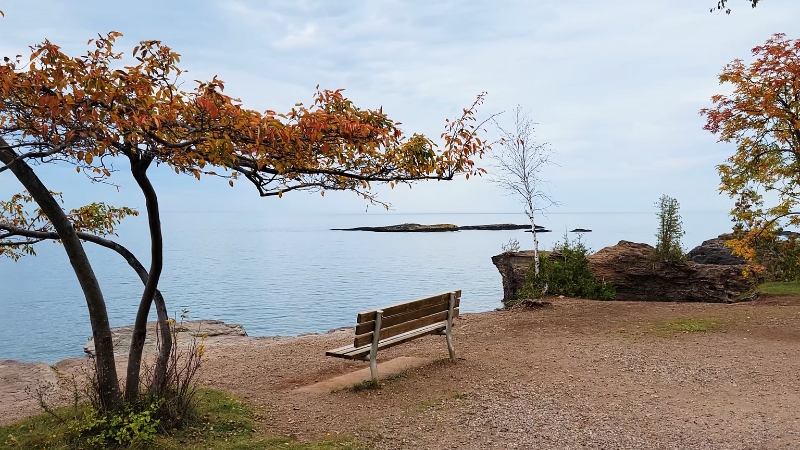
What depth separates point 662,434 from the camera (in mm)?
5445

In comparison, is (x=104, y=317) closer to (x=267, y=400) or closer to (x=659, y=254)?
(x=267, y=400)

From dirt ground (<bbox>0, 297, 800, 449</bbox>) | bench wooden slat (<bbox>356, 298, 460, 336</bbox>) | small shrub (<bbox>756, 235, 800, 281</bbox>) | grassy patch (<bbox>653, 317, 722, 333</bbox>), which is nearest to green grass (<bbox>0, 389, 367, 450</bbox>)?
dirt ground (<bbox>0, 297, 800, 449</bbox>)

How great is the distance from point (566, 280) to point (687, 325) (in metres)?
4.81

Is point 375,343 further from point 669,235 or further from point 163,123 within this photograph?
point 669,235

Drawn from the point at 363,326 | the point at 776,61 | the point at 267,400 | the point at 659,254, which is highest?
the point at 776,61

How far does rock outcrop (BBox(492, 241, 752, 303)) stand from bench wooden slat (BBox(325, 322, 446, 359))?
9.29 m

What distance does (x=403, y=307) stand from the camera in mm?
7402

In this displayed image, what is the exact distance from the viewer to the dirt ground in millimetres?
5449

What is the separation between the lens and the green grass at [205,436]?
5.00 meters

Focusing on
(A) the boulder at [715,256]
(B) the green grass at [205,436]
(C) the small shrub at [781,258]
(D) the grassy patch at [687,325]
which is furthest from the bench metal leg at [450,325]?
(A) the boulder at [715,256]

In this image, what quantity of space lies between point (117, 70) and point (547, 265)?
13.4 m

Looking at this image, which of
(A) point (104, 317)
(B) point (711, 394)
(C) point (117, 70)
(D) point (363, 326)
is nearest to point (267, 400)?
(D) point (363, 326)

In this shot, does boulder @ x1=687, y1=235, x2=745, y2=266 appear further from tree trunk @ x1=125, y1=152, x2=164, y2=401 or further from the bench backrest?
tree trunk @ x1=125, y1=152, x2=164, y2=401

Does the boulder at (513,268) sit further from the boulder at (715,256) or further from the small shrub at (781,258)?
the boulder at (715,256)
